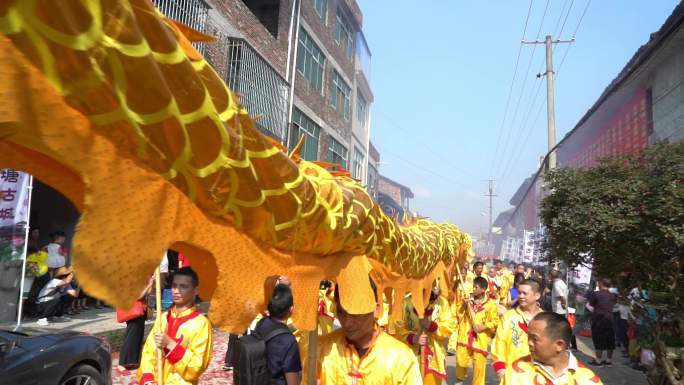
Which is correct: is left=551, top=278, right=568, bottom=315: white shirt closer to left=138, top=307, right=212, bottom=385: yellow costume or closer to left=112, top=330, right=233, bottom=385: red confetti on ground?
→ left=112, top=330, right=233, bottom=385: red confetti on ground

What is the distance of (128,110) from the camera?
1.17 metres

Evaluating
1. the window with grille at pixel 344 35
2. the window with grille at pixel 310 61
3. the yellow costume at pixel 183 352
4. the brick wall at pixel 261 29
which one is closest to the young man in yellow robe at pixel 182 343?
the yellow costume at pixel 183 352

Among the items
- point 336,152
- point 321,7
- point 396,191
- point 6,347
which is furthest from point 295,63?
point 396,191

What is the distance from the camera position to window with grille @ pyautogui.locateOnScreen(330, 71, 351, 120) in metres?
18.8

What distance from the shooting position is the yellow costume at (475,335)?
6848mm

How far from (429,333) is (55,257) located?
6623mm

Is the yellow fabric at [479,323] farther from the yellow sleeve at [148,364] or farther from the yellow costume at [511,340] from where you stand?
the yellow sleeve at [148,364]

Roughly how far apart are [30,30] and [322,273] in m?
1.69

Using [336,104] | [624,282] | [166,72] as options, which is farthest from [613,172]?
[336,104]

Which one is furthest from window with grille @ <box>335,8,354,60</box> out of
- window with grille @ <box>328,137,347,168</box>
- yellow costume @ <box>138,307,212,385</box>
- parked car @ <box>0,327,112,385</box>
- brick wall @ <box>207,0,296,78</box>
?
yellow costume @ <box>138,307,212,385</box>

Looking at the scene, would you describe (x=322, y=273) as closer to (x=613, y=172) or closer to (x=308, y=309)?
(x=308, y=309)

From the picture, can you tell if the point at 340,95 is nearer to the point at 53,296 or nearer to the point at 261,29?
the point at 261,29

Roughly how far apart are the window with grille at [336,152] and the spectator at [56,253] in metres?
10.9

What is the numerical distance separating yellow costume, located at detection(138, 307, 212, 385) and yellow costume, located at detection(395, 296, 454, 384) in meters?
2.51
